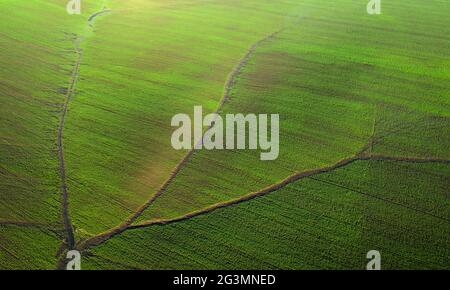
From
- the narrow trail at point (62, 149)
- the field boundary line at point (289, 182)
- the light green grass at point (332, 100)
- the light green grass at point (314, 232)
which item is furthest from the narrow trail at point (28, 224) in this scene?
the light green grass at point (332, 100)

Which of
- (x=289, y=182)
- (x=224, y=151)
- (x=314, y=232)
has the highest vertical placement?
(x=224, y=151)

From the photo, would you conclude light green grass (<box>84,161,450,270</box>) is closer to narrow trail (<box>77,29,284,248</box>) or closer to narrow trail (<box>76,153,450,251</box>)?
narrow trail (<box>76,153,450,251</box>)

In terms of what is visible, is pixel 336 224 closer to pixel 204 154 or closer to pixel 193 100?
pixel 204 154

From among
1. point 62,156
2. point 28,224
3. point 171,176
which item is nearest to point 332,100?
point 171,176

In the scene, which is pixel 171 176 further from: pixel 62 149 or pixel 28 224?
pixel 28 224

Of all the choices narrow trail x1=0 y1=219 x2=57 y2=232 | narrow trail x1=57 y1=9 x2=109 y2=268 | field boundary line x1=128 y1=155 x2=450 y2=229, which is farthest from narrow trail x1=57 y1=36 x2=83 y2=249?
field boundary line x1=128 y1=155 x2=450 y2=229

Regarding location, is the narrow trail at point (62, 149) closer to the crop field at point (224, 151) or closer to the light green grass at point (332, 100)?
the crop field at point (224, 151)

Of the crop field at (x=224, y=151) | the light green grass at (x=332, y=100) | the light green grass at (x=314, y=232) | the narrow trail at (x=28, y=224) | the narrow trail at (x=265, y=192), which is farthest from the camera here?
the light green grass at (x=332, y=100)
